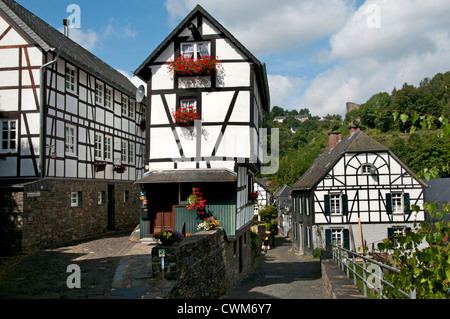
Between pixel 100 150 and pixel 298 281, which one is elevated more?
pixel 100 150

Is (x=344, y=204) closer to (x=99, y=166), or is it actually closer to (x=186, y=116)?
(x=99, y=166)

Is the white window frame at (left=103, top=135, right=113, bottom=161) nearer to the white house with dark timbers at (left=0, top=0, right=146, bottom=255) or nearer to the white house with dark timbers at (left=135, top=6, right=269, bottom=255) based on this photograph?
the white house with dark timbers at (left=0, top=0, right=146, bottom=255)

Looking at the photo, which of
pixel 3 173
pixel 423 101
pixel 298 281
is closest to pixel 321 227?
pixel 298 281

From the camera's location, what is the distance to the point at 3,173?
15.0m

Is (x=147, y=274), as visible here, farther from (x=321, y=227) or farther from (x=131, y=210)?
(x=321, y=227)

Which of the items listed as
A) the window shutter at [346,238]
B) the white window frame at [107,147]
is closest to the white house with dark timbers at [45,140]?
the white window frame at [107,147]

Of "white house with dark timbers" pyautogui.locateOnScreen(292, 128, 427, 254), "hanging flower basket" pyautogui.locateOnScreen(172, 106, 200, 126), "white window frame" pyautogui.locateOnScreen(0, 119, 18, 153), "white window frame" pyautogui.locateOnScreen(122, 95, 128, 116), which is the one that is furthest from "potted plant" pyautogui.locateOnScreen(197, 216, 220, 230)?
"white house with dark timbers" pyautogui.locateOnScreen(292, 128, 427, 254)

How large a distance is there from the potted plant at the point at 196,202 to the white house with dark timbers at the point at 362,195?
49.6ft

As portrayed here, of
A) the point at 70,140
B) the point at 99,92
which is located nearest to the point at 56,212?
the point at 70,140

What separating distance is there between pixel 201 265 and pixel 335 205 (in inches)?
740
